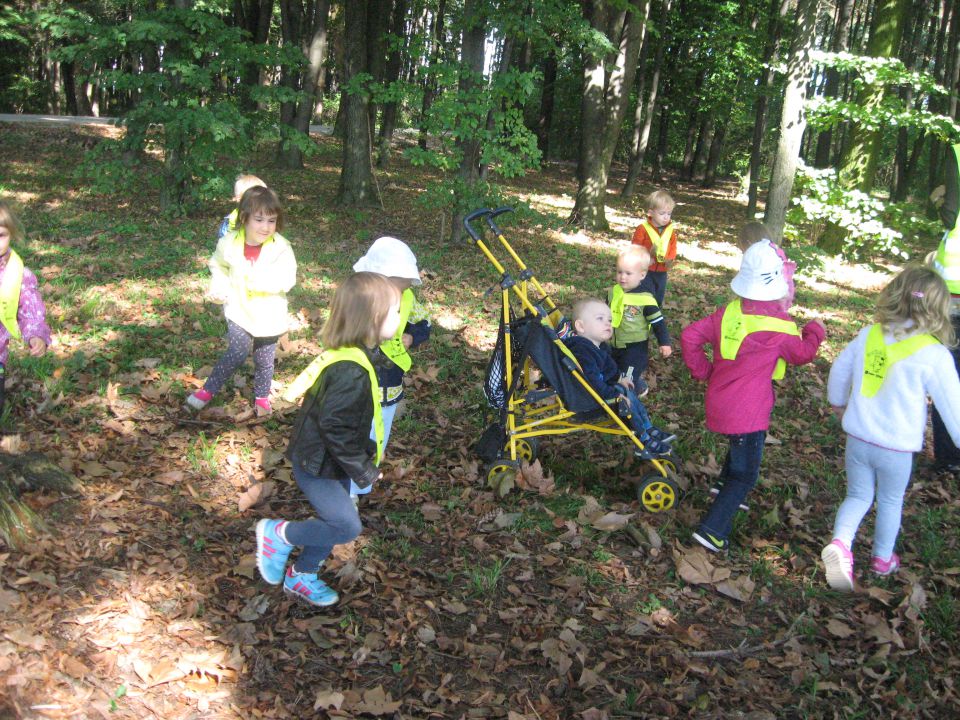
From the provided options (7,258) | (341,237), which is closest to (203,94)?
(341,237)

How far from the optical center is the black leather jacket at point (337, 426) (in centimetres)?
331

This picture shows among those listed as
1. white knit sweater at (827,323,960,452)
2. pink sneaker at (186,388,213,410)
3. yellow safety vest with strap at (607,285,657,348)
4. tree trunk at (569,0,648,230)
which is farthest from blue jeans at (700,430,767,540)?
tree trunk at (569,0,648,230)

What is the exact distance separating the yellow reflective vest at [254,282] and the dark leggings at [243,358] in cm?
8

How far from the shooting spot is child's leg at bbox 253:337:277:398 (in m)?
5.52

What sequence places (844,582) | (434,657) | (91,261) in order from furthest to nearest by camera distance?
(91,261), (844,582), (434,657)

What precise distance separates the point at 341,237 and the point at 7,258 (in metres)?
8.09

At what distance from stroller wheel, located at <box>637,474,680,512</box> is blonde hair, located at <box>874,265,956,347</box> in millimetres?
1724

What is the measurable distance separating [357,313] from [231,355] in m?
2.51

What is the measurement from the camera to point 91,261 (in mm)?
9258

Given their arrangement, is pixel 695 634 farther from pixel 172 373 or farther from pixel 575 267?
pixel 575 267

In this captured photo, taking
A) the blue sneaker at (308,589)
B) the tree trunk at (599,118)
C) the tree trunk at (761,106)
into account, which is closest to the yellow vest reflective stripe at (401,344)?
the blue sneaker at (308,589)

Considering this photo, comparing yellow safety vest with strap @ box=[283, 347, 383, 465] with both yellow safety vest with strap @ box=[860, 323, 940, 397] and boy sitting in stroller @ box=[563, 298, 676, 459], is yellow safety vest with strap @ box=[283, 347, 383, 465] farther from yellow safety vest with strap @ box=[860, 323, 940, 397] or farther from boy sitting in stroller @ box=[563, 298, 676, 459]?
yellow safety vest with strap @ box=[860, 323, 940, 397]

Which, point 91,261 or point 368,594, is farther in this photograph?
point 91,261

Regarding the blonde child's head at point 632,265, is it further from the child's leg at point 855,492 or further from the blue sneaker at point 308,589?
the blue sneaker at point 308,589
